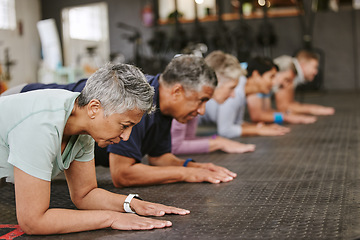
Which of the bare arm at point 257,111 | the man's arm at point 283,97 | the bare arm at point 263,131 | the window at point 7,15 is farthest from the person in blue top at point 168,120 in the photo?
the window at point 7,15

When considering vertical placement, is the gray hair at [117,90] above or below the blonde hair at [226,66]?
below

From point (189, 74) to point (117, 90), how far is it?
84 cm

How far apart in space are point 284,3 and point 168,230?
28.4 feet

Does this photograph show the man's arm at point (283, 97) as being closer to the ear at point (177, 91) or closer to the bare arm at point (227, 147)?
the bare arm at point (227, 147)

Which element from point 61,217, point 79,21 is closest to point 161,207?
point 61,217

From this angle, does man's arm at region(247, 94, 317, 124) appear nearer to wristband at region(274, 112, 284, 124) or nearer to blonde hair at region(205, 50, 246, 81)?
wristband at region(274, 112, 284, 124)

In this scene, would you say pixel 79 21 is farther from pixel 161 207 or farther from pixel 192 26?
pixel 161 207

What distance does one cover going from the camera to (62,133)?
1406 millimetres

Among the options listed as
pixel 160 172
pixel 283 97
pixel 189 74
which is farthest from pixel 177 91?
pixel 283 97

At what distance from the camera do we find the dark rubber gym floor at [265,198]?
1547 millimetres

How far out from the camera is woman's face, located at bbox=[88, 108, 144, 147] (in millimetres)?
1425

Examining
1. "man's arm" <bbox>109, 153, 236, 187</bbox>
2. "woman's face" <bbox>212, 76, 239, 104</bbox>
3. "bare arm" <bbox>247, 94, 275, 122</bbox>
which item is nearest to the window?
"bare arm" <bbox>247, 94, 275, 122</bbox>

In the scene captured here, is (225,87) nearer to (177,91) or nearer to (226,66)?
(226,66)

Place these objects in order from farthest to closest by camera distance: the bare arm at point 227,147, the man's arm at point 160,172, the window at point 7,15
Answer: the window at point 7,15 < the bare arm at point 227,147 < the man's arm at point 160,172
